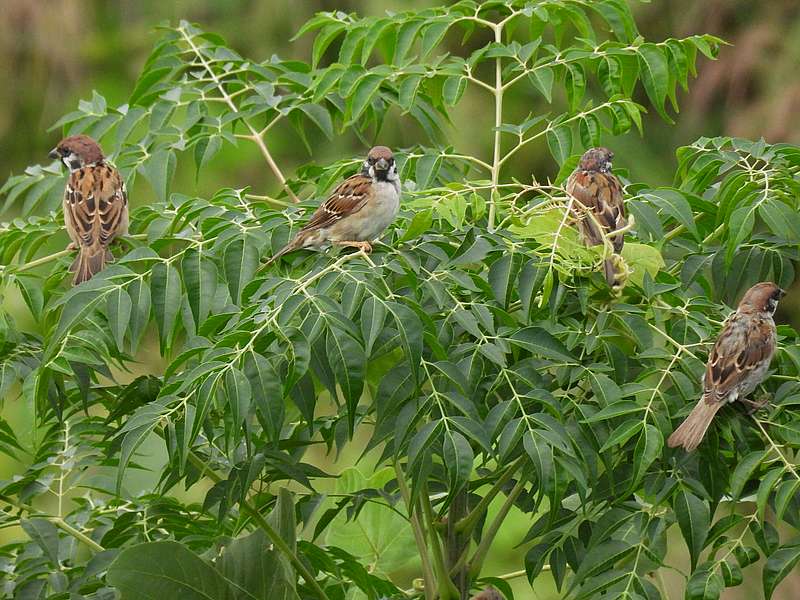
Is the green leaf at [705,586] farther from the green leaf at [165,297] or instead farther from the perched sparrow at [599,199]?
the green leaf at [165,297]

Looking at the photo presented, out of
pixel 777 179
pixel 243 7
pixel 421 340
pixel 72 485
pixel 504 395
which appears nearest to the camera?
pixel 421 340

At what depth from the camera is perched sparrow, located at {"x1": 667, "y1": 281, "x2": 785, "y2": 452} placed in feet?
7.61

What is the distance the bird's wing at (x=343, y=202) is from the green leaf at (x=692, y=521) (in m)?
0.93

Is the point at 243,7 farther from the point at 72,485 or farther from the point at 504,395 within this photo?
the point at 504,395

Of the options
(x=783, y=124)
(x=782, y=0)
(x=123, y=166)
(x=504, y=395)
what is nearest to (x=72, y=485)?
(x=123, y=166)

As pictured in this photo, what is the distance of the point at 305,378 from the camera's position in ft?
7.58

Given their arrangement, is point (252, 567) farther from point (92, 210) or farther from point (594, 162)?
point (594, 162)

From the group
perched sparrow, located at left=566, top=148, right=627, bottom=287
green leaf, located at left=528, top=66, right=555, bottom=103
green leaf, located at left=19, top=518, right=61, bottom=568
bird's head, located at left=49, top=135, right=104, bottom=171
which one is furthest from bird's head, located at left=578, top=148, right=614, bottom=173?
green leaf, located at left=19, top=518, right=61, bottom=568

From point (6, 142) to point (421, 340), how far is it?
6.64 m

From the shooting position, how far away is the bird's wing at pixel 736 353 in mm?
2338

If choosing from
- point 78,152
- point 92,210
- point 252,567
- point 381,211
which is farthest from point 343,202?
point 78,152

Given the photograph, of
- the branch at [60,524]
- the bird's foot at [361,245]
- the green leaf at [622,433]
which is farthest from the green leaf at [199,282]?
the green leaf at [622,433]

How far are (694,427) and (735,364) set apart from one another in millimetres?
154

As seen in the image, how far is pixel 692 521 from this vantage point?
88.5 inches
